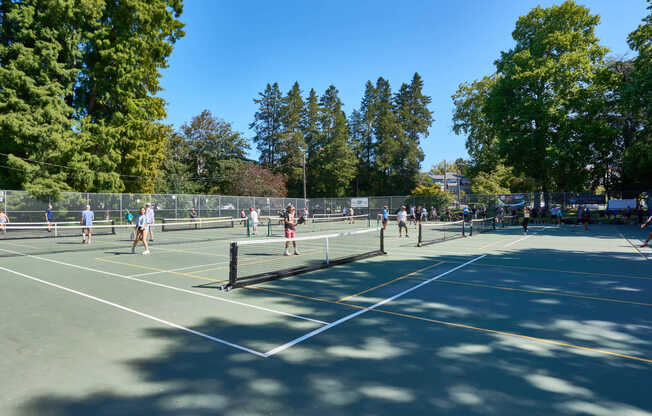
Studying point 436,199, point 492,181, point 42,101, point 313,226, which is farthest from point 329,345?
point 492,181

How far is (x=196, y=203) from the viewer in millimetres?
33375

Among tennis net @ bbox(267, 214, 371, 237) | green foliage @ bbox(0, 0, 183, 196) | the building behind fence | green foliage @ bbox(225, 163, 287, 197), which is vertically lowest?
tennis net @ bbox(267, 214, 371, 237)

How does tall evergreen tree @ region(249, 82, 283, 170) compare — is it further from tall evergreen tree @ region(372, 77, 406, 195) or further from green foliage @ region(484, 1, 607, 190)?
green foliage @ region(484, 1, 607, 190)

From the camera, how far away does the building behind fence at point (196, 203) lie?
2417 cm

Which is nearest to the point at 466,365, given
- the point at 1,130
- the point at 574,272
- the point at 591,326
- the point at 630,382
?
the point at 630,382

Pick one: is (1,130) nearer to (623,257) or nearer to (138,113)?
(138,113)

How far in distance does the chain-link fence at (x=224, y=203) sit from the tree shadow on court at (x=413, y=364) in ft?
83.7

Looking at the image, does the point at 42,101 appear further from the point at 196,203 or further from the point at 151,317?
the point at 151,317

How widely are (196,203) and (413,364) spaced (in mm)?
32371

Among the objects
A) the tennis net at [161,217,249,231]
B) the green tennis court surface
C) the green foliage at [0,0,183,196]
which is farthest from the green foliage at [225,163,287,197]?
the green tennis court surface

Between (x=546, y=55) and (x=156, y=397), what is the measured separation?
4203 cm

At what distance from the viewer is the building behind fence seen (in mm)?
24172

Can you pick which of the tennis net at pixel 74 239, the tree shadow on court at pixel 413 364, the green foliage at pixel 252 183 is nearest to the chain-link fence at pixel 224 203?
the tennis net at pixel 74 239

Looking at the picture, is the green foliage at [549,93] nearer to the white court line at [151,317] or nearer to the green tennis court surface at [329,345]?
the green tennis court surface at [329,345]
